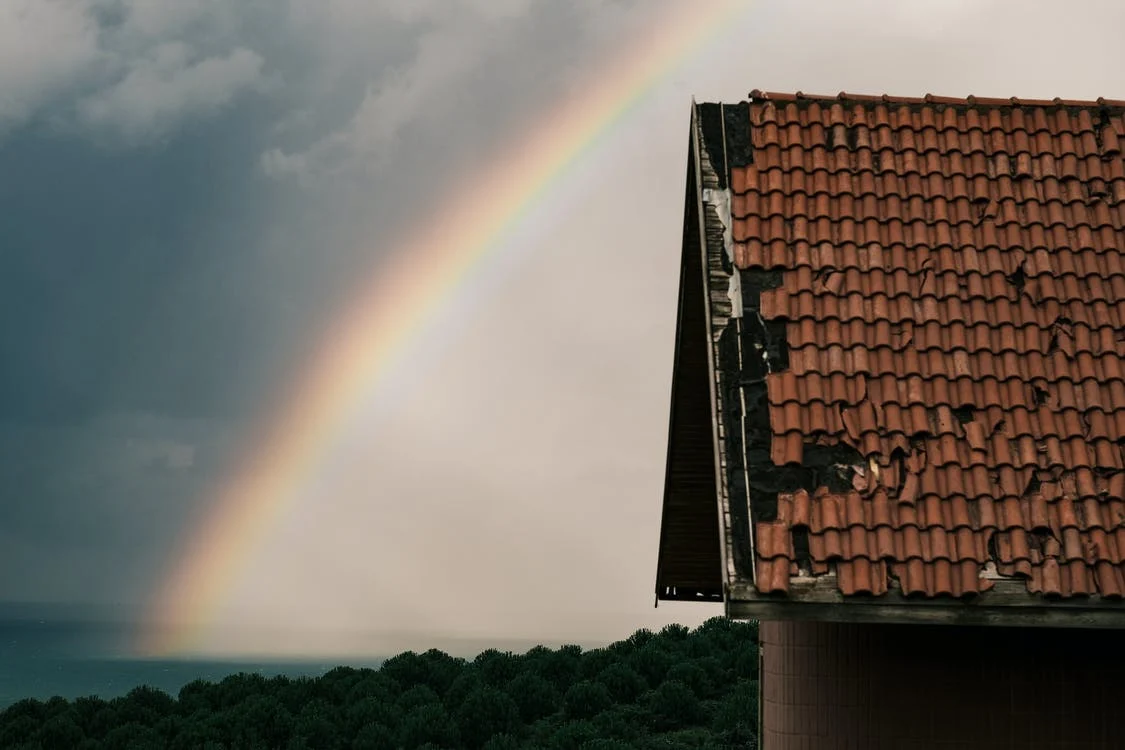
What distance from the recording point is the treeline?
22.9 meters

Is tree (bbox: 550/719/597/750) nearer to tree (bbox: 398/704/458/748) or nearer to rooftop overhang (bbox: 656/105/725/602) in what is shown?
tree (bbox: 398/704/458/748)

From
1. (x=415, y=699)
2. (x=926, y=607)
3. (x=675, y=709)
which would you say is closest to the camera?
(x=926, y=607)

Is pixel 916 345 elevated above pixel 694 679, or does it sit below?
above

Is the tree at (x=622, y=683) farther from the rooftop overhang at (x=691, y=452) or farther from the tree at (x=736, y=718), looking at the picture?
the rooftop overhang at (x=691, y=452)

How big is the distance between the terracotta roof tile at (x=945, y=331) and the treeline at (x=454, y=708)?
1350 cm

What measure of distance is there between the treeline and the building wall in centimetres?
1271

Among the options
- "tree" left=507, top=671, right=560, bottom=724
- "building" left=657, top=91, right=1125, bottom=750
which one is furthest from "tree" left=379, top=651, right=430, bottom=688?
"building" left=657, top=91, right=1125, bottom=750

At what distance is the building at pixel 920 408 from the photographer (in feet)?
25.3

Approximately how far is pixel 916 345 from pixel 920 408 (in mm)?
534

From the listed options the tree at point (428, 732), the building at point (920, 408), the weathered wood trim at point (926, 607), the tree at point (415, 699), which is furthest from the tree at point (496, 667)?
the weathered wood trim at point (926, 607)

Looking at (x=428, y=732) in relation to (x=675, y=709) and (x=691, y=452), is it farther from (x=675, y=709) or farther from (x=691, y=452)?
(x=691, y=452)

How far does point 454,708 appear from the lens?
80.6 ft

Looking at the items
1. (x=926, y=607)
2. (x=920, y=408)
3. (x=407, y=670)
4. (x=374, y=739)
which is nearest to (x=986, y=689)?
(x=926, y=607)

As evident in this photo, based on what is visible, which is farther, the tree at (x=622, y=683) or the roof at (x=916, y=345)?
the tree at (x=622, y=683)
